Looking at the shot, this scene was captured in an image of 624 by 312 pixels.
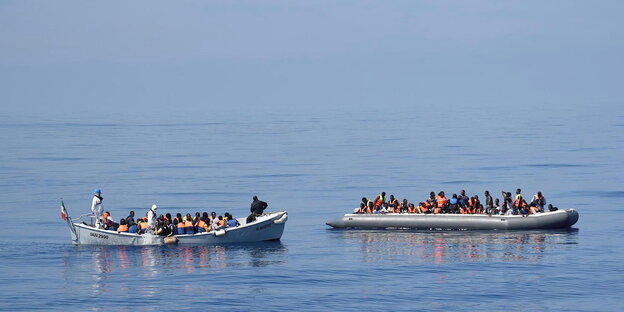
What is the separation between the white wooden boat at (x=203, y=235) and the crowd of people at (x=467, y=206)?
26.0 ft

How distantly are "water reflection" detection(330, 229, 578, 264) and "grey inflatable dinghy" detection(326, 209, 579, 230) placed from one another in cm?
50

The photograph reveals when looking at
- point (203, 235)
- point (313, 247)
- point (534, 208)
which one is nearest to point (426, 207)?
point (534, 208)

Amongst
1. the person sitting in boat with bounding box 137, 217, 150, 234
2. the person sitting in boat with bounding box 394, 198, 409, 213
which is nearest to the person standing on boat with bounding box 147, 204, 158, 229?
the person sitting in boat with bounding box 137, 217, 150, 234

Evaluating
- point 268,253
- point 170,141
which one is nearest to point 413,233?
point 268,253

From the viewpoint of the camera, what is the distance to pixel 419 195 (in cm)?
8800

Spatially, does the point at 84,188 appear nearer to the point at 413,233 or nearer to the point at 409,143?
the point at 413,233

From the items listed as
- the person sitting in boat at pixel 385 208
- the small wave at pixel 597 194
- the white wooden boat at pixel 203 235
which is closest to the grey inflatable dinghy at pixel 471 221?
the person sitting in boat at pixel 385 208

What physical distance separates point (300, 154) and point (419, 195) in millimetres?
52241

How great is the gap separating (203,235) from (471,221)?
1521cm

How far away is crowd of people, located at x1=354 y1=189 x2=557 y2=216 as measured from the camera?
2527 inches

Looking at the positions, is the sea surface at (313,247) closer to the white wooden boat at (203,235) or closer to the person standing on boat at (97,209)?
the white wooden boat at (203,235)

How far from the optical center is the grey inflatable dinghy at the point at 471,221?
63.3 metres

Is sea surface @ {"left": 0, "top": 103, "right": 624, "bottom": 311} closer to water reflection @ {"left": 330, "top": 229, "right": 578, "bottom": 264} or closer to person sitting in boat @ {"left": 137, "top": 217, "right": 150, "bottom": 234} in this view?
water reflection @ {"left": 330, "top": 229, "right": 578, "bottom": 264}

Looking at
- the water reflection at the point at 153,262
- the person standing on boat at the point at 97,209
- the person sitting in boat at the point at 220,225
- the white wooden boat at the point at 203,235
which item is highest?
the person standing on boat at the point at 97,209
